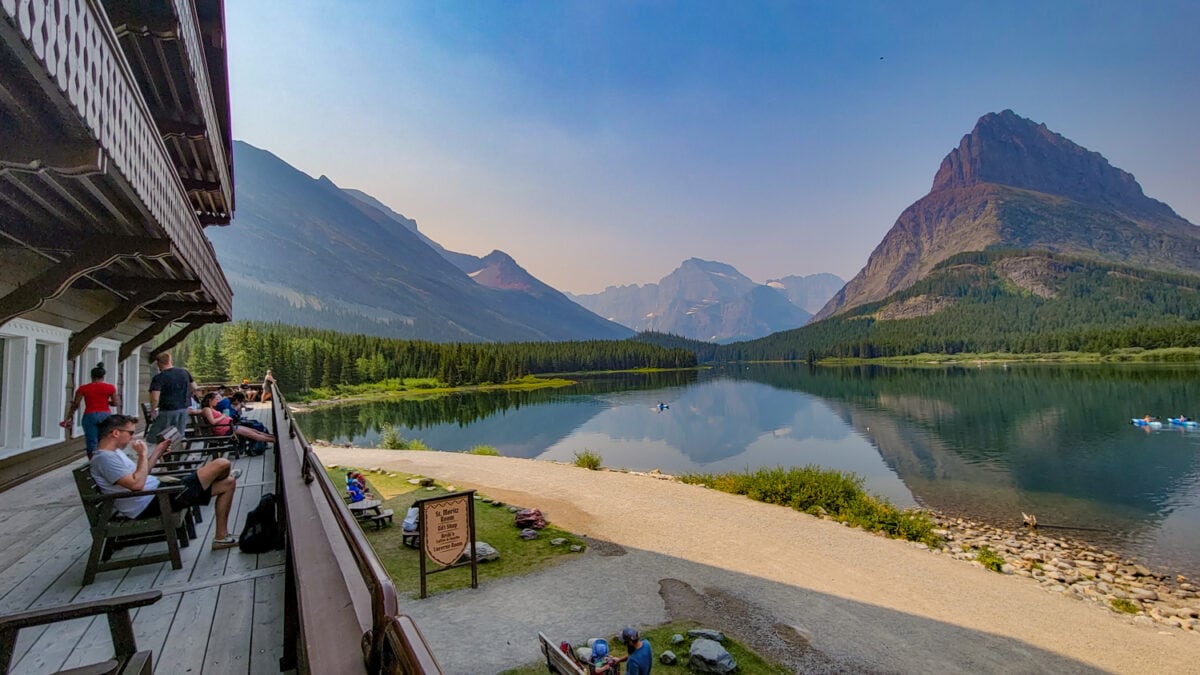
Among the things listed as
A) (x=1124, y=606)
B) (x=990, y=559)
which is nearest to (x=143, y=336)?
(x=990, y=559)

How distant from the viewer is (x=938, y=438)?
137 ft

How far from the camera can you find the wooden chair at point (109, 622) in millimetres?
2430

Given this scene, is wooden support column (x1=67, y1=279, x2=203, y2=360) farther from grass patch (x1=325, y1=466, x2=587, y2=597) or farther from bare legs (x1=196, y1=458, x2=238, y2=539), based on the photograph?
grass patch (x1=325, y1=466, x2=587, y2=597)

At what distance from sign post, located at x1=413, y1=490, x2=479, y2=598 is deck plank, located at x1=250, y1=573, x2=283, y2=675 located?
196 inches

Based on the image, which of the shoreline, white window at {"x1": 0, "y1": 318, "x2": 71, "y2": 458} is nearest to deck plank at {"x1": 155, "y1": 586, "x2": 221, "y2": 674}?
white window at {"x1": 0, "y1": 318, "x2": 71, "y2": 458}

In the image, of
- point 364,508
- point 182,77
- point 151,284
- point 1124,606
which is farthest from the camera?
point 364,508

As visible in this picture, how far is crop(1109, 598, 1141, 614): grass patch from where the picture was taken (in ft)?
44.4

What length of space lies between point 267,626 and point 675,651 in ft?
21.0

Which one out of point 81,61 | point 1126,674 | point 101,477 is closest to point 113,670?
point 81,61

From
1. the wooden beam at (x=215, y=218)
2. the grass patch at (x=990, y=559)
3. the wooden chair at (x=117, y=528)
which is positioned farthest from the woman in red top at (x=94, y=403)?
the grass patch at (x=990, y=559)

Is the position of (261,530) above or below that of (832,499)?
above

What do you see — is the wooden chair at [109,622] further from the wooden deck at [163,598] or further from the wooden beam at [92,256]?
the wooden beam at [92,256]

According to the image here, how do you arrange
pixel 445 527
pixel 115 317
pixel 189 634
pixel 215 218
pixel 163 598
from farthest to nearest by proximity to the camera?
pixel 215 218 < pixel 115 317 < pixel 445 527 < pixel 163 598 < pixel 189 634

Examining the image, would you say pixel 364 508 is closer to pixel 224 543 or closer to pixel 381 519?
pixel 381 519
